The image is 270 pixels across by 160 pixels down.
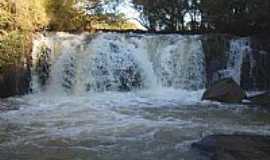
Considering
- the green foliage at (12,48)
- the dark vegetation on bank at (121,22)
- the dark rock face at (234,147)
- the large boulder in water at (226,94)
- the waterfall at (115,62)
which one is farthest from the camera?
the waterfall at (115,62)

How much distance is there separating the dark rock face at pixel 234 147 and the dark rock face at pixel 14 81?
24.8ft

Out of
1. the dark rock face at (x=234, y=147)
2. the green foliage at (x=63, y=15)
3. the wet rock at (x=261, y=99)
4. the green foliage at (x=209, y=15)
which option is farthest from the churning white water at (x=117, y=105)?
the green foliage at (x=209, y=15)

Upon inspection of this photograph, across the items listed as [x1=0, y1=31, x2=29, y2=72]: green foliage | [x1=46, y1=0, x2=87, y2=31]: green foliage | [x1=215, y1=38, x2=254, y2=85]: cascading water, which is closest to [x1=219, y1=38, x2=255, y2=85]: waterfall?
[x1=215, y1=38, x2=254, y2=85]: cascading water

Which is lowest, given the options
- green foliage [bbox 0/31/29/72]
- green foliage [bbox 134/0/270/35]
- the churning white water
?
the churning white water

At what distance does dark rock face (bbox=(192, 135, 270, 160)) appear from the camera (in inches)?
312

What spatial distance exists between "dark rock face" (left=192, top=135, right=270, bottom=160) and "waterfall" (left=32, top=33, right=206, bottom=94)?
7625 mm

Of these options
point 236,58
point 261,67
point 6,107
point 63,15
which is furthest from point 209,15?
point 6,107

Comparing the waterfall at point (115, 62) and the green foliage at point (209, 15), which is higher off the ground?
the green foliage at point (209, 15)

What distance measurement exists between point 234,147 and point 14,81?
8.49 m

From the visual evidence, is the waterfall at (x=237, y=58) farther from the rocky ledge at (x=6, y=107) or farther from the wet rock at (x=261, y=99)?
the rocky ledge at (x=6, y=107)

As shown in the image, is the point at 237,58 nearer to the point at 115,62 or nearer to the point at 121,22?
the point at 115,62

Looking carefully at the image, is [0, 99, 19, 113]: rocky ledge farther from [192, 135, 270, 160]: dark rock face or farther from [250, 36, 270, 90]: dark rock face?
[250, 36, 270, 90]: dark rock face

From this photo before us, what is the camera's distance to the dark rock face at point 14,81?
15156 millimetres

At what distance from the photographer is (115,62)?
1670 cm
